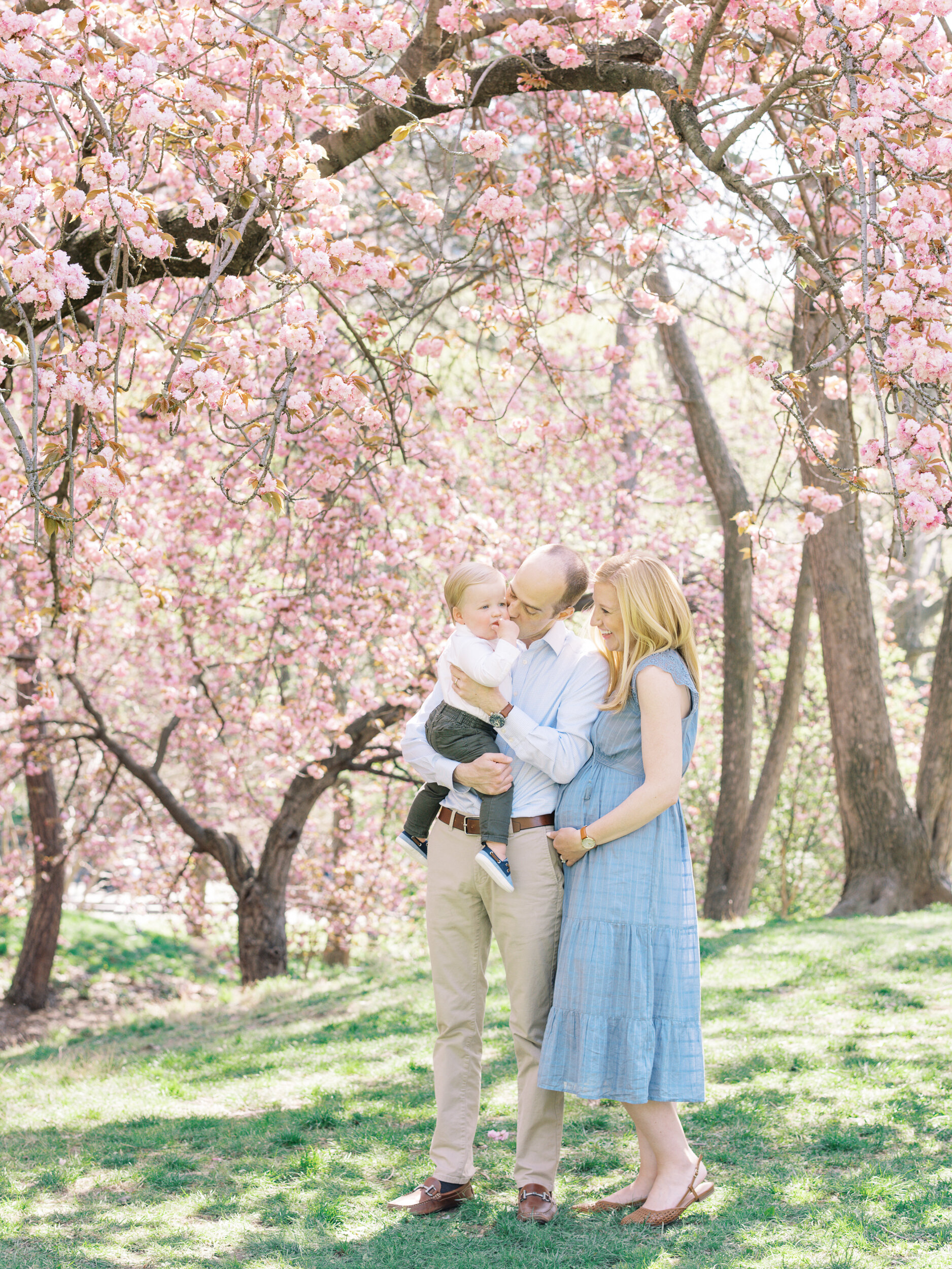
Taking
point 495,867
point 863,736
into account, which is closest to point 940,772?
point 863,736

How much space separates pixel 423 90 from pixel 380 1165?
401 centimetres

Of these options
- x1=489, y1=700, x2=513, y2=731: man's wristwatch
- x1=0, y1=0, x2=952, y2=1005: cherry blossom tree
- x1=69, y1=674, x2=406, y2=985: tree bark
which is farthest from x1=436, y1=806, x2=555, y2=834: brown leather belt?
x1=69, y1=674, x2=406, y2=985: tree bark

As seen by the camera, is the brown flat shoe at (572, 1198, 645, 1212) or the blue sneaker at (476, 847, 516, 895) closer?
the blue sneaker at (476, 847, 516, 895)

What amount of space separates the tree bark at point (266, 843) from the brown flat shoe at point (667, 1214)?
5.77 meters

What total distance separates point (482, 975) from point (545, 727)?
0.71 metres

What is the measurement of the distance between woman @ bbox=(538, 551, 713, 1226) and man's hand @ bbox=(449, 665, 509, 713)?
26cm

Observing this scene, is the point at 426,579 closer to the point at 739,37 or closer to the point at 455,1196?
the point at 739,37

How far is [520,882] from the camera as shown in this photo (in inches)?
110

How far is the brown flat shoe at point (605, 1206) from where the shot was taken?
2.82 metres

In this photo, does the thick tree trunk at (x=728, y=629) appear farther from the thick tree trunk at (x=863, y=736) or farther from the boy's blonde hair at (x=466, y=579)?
the boy's blonde hair at (x=466, y=579)

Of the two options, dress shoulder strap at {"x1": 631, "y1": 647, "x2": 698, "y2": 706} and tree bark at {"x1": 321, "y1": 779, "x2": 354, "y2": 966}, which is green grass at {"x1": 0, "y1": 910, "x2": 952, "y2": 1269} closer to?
dress shoulder strap at {"x1": 631, "y1": 647, "x2": 698, "y2": 706}

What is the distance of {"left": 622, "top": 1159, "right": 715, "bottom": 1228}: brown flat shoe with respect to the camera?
271cm

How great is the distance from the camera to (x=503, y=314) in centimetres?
487

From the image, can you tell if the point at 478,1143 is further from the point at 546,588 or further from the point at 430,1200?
the point at 546,588
